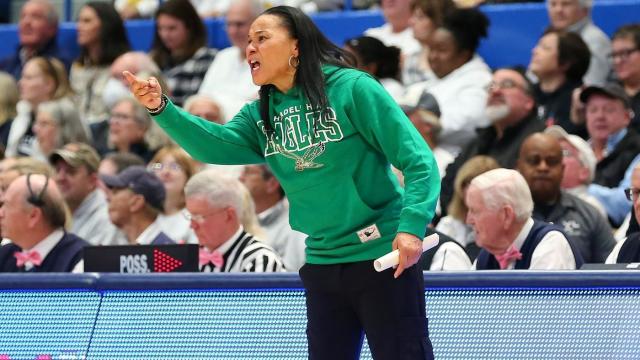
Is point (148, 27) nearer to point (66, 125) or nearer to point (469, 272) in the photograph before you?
point (66, 125)

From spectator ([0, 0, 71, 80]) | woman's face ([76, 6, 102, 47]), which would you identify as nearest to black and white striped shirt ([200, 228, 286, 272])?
woman's face ([76, 6, 102, 47])

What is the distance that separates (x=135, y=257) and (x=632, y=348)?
8.23 ft

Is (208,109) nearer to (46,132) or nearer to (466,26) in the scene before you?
(46,132)

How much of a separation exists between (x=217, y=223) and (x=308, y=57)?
9.85 feet

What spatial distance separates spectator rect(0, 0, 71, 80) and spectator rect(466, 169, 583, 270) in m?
6.28

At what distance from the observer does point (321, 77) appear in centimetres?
392

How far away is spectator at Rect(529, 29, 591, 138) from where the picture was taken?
875 centimetres

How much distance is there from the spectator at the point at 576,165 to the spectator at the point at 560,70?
80 cm

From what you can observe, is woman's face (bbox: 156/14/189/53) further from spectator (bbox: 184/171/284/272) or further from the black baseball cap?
spectator (bbox: 184/171/284/272)

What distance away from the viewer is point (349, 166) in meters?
3.85

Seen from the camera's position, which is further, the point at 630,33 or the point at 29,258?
the point at 630,33

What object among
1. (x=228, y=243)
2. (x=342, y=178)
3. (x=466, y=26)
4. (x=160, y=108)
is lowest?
(x=228, y=243)

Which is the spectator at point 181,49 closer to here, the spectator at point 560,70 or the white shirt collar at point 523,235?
the spectator at point 560,70

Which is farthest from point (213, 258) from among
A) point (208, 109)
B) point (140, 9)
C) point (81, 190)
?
point (140, 9)
